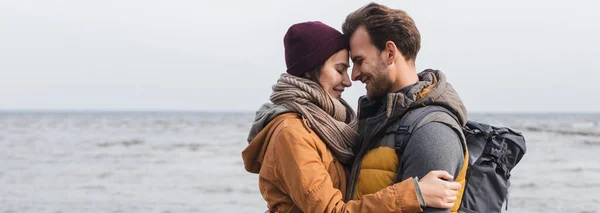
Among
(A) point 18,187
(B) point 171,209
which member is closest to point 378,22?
(B) point 171,209

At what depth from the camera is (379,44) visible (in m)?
3.04

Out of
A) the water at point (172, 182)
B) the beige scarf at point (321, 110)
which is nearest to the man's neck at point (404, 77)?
the beige scarf at point (321, 110)

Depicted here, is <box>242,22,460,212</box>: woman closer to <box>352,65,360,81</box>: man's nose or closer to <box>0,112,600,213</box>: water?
<box>352,65,360,81</box>: man's nose

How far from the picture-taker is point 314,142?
299 centimetres

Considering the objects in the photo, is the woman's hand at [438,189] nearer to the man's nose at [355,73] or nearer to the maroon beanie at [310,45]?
the man's nose at [355,73]

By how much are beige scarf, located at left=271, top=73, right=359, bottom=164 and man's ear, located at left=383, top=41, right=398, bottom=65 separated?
0.29 meters

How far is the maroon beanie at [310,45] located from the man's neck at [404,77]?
0.88 feet

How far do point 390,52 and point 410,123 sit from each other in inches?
13.0

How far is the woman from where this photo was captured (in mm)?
2781

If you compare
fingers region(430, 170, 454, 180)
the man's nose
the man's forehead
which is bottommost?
fingers region(430, 170, 454, 180)

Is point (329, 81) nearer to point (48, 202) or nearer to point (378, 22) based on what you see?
point (378, 22)

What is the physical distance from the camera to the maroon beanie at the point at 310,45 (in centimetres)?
314

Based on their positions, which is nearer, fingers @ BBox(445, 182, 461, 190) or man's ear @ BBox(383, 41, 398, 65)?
fingers @ BBox(445, 182, 461, 190)

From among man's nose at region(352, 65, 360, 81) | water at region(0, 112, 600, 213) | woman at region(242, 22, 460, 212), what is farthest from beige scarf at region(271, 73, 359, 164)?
water at region(0, 112, 600, 213)
